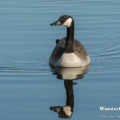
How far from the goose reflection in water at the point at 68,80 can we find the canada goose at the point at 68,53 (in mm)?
261

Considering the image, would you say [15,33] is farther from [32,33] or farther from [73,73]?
[73,73]

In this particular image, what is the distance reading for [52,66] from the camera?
571 inches

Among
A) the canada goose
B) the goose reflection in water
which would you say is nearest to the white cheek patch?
the canada goose

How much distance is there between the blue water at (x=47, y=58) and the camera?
32.2 feet

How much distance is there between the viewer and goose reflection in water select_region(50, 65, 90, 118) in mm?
9347

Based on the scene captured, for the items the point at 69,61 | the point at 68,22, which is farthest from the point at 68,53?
the point at 68,22

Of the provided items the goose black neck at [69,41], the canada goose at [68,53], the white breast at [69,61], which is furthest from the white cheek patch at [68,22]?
the white breast at [69,61]

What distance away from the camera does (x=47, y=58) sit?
52.2ft

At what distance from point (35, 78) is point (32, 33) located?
7089 mm

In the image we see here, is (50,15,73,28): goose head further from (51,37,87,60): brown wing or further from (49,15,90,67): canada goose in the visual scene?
(51,37,87,60): brown wing

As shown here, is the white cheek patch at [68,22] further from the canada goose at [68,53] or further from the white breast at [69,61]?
the white breast at [69,61]

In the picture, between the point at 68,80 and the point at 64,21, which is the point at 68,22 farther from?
the point at 68,80

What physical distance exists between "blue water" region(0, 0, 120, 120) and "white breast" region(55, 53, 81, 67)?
1.21ft

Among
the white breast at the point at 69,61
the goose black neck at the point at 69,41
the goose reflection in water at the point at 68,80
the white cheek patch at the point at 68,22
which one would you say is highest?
the white cheek patch at the point at 68,22
